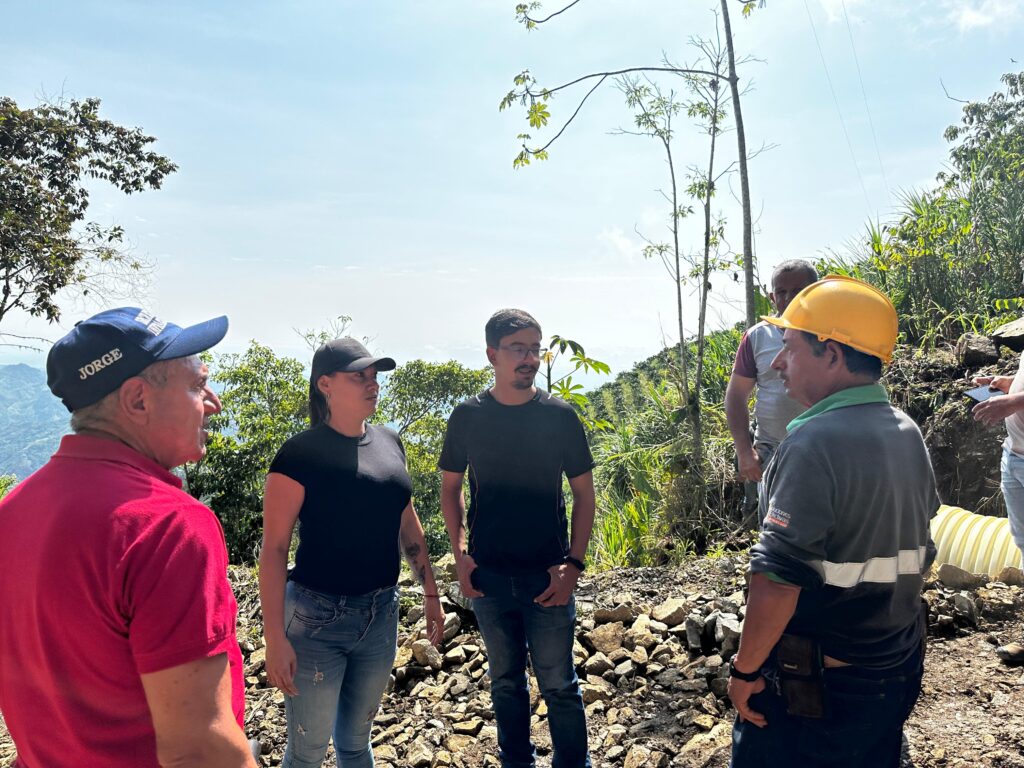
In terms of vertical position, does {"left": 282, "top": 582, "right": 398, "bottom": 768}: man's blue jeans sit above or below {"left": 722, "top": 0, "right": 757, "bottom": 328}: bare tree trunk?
below

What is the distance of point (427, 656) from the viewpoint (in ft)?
13.4

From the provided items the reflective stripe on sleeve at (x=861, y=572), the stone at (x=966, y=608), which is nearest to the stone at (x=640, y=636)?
the stone at (x=966, y=608)

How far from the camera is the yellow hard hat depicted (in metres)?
1.79

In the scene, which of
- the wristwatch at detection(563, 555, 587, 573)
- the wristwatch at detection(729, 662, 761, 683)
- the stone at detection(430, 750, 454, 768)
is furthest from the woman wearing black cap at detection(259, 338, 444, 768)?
the wristwatch at detection(729, 662, 761, 683)

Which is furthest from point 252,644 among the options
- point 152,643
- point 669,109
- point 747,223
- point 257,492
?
point 257,492

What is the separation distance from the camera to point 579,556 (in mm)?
2840

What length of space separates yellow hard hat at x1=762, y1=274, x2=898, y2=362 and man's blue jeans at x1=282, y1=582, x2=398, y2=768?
1.70 m

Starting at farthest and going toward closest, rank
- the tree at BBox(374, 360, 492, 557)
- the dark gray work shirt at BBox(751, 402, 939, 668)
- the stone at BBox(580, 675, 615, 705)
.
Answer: the tree at BBox(374, 360, 492, 557) < the stone at BBox(580, 675, 615, 705) < the dark gray work shirt at BBox(751, 402, 939, 668)

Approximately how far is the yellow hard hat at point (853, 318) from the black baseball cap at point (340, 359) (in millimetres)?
1459

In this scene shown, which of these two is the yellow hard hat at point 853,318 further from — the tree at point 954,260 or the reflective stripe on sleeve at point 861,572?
the tree at point 954,260

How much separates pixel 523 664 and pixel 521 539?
50cm

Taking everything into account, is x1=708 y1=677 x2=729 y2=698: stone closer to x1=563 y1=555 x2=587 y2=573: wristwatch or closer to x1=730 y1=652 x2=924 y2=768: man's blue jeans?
x1=563 y1=555 x2=587 y2=573: wristwatch

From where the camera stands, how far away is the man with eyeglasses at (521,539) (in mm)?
2740

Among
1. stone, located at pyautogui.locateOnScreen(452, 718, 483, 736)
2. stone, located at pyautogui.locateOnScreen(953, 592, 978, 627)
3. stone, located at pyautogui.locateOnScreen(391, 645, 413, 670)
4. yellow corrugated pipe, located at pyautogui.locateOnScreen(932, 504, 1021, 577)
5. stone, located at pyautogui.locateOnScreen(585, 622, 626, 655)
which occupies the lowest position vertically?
stone, located at pyautogui.locateOnScreen(452, 718, 483, 736)
